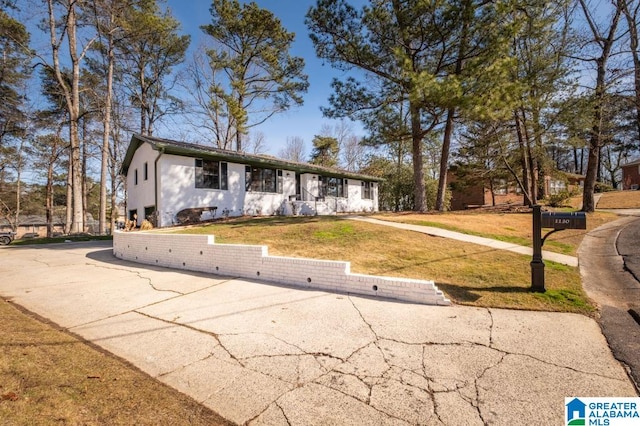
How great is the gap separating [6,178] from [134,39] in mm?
18521

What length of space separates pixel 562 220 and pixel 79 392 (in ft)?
21.5

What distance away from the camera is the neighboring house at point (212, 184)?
1362cm

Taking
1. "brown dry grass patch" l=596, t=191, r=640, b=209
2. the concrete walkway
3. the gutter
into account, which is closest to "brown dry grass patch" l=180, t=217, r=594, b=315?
the concrete walkway

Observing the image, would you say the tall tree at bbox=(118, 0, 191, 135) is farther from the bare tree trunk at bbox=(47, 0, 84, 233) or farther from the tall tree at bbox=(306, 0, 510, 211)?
the tall tree at bbox=(306, 0, 510, 211)

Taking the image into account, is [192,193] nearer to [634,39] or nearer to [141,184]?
[141,184]

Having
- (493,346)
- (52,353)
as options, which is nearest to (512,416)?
(493,346)

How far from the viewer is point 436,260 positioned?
6.75 meters

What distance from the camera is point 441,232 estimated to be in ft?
30.8

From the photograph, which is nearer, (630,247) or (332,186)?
(630,247)

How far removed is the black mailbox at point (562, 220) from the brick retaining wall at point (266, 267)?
7.04 ft

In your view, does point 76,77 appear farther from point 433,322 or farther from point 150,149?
point 433,322

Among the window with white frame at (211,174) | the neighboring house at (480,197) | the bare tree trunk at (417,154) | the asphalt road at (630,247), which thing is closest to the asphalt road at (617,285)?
the asphalt road at (630,247)

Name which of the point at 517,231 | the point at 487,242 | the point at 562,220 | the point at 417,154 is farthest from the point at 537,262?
the point at 417,154

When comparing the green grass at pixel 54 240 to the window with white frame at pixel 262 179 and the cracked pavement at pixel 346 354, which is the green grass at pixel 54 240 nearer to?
the window with white frame at pixel 262 179
